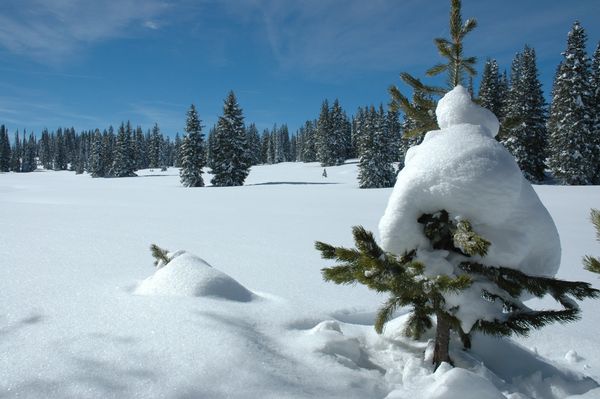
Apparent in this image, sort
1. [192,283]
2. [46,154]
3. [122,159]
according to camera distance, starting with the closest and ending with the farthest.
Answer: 1. [192,283]
2. [122,159]
3. [46,154]

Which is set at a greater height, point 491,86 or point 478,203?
point 491,86

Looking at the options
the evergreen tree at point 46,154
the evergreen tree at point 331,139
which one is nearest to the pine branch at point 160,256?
the evergreen tree at point 331,139

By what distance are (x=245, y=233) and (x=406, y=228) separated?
7481 millimetres

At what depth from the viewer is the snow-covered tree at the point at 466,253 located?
2.37 m

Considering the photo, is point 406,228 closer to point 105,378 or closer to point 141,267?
point 105,378

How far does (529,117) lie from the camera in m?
34.2

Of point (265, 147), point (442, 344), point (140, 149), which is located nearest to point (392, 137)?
point (442, 344)

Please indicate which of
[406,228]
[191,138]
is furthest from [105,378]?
[191,138]

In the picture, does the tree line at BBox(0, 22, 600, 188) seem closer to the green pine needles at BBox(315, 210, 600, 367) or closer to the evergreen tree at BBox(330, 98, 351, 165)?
the evergreen tree at BBox(330, 98, 351, 165)

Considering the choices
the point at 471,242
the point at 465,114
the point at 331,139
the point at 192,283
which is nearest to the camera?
the point at 471,242

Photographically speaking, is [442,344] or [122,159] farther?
[122,159]

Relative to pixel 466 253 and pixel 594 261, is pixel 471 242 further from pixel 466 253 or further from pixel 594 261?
pixel 594 261

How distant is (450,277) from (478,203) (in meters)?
0.53

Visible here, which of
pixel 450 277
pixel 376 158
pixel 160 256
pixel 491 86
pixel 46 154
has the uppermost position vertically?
pixel 46 154
